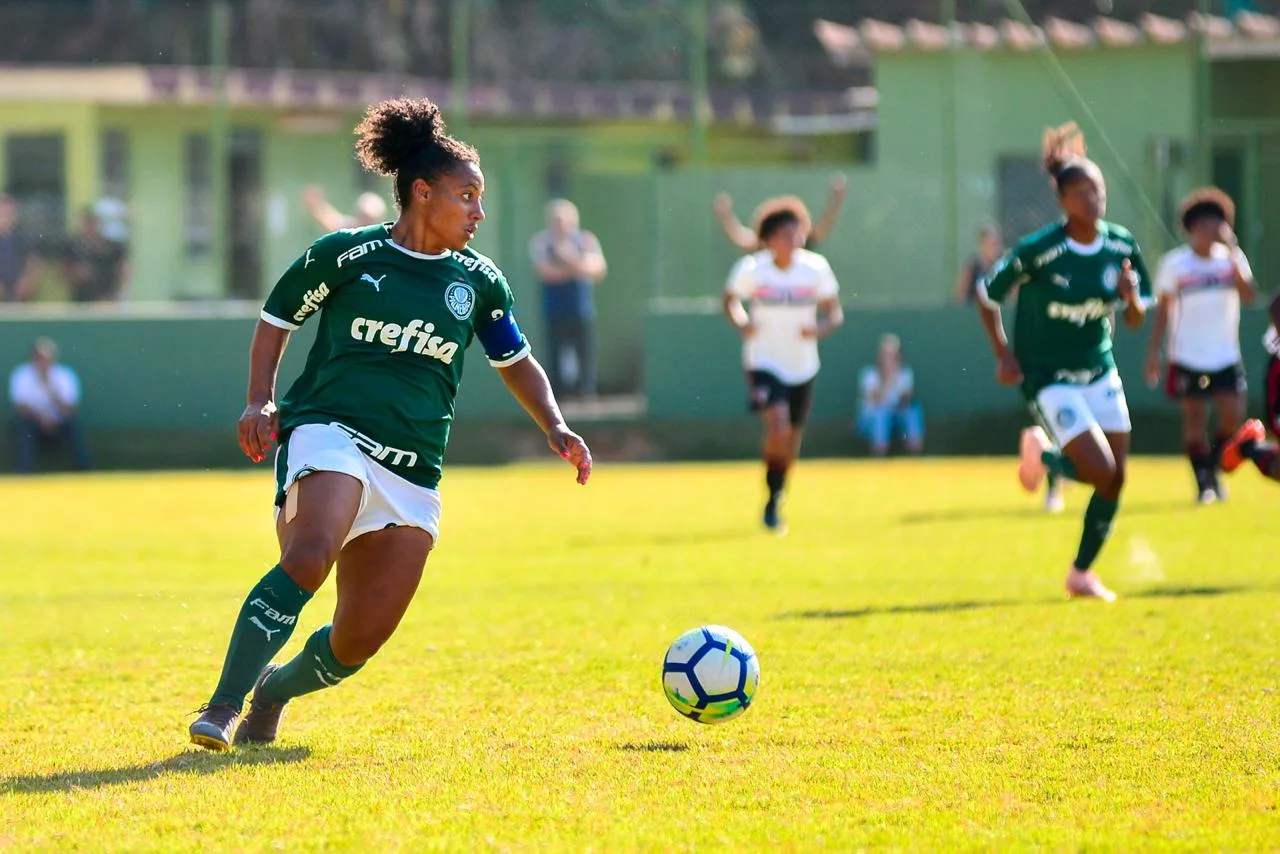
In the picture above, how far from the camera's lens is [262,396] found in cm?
616

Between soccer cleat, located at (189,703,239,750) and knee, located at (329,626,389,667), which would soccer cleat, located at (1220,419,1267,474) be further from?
soccer cleat, located at (189,703,239,750)

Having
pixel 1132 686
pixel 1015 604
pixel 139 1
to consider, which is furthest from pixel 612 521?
pixel 139 1

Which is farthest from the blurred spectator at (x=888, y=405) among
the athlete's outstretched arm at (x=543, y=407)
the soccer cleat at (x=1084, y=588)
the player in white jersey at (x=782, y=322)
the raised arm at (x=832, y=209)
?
the athlete's outstretched arm at (x=543, y=407)

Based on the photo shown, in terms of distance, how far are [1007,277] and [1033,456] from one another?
3.92ft

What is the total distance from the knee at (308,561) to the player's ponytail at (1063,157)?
216 inches

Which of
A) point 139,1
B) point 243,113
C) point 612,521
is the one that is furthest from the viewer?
point 139,1

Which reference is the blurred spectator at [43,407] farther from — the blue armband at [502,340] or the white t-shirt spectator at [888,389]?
the blue armband at [502,340]

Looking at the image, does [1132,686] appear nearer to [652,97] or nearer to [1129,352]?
[1129,352]

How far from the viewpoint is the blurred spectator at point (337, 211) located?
18422 millimetres

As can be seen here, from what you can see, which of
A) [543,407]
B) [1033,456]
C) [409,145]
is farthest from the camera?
[1033,456]

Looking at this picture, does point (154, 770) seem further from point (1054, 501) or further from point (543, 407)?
point (1054, 501)

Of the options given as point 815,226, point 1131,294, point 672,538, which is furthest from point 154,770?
point 815,226

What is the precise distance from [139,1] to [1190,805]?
31.2m

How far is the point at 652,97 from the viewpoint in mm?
23656
